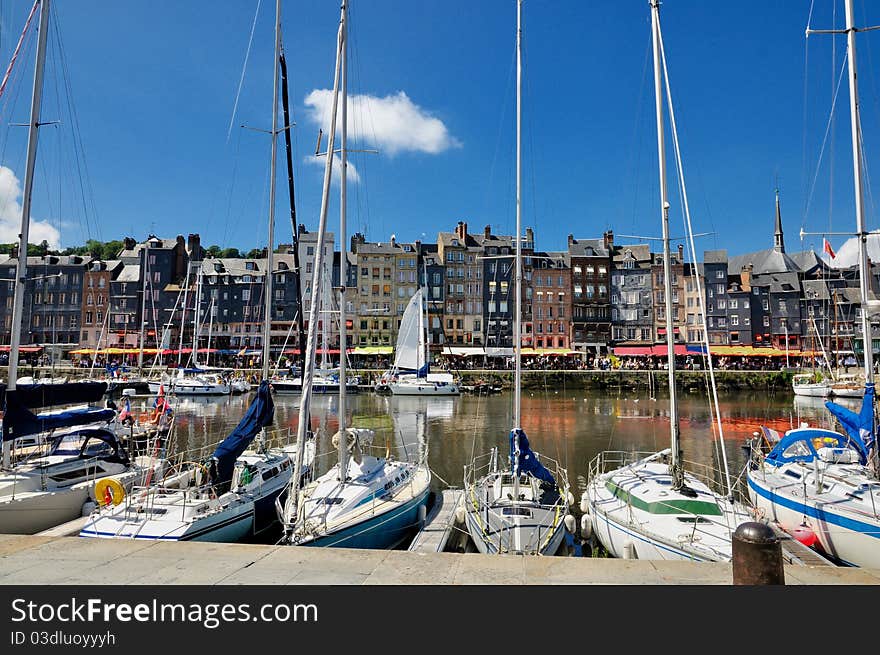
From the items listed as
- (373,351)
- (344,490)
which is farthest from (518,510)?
(373,351)

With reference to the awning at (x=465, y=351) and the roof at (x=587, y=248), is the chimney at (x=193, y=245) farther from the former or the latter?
the roof at (x=587, y=248)

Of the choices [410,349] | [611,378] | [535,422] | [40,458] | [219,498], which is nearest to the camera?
[219,498]

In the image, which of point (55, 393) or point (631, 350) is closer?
point (55, 393)

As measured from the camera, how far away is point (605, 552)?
13.5 m

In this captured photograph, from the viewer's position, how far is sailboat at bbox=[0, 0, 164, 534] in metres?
13.8

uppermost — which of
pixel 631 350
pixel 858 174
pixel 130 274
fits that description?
pixel 130 274

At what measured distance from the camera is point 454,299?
88.8 metres

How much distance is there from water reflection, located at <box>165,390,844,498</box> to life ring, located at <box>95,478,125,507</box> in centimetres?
648

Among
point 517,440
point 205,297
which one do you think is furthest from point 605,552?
point 205,297

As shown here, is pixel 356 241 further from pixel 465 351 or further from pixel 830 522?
pixel 830 522

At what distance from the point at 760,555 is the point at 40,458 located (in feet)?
64.0
